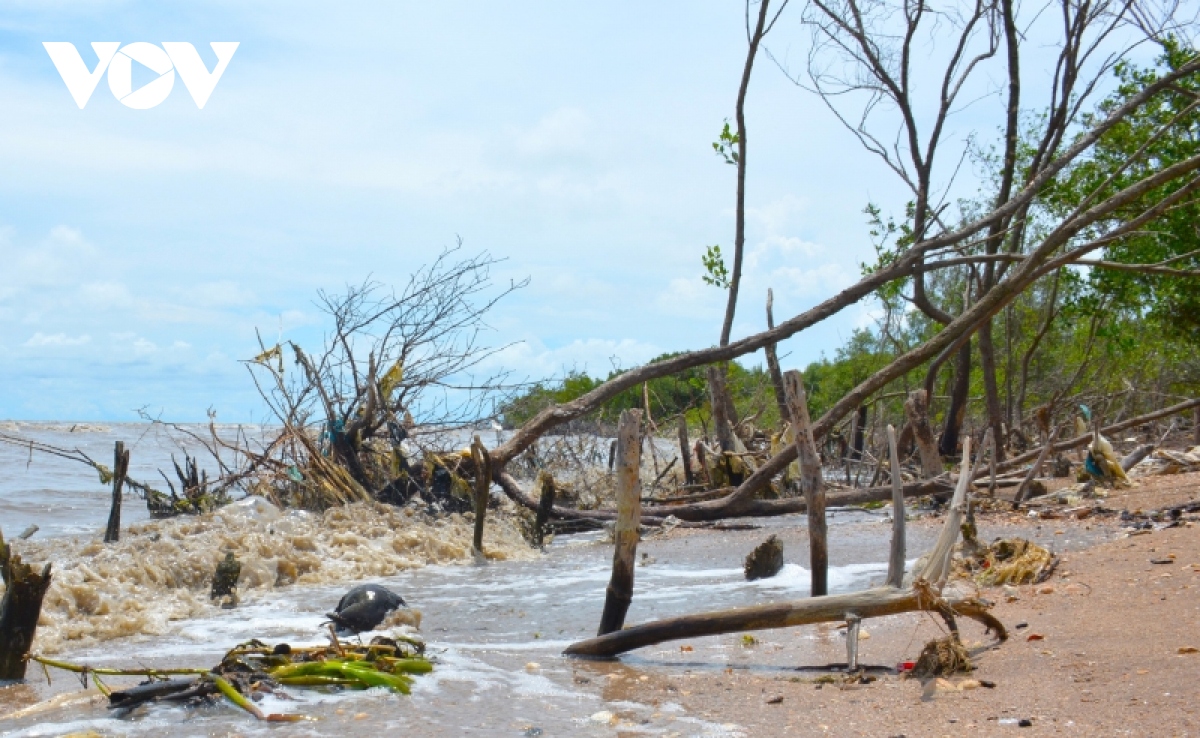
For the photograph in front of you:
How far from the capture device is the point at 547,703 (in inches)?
193

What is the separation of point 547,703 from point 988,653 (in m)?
2.15

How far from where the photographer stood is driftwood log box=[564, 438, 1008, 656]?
4844mm

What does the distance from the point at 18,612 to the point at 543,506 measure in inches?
265

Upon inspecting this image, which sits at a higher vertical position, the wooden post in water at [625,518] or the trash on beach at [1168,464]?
the trash on beach at [1168,464]

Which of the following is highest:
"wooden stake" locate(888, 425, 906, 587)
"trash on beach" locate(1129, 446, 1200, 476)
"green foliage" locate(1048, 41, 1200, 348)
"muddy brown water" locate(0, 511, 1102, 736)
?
"green foliage" locate(1048, 41, 1200, 348)

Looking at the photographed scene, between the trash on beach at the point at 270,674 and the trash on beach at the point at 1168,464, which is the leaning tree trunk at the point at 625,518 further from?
the trash on beach at the point at 1168,464

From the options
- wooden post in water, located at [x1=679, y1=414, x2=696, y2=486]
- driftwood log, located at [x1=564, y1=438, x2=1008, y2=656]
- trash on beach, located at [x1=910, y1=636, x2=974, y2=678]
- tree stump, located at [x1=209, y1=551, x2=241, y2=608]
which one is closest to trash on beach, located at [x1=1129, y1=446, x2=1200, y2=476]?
wooden post in water, located at [x1=679, y1=414, x2=696, y2=486]

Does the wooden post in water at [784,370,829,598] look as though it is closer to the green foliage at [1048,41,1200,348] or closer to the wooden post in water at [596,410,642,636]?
the wooden post in water at [596,410,642,636]

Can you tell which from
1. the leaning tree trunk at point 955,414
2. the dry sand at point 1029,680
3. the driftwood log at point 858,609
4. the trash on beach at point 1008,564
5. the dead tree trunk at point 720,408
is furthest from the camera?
the leaning tree trunk at point 955,414

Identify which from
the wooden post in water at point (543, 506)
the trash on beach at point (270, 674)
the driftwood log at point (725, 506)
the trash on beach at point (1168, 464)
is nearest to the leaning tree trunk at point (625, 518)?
the trash on beach at point (270, 674)

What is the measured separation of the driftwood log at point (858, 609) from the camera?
4844 mm

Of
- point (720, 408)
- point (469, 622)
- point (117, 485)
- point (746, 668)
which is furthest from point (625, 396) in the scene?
point (746, 668)

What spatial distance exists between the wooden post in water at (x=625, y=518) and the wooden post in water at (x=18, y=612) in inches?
115

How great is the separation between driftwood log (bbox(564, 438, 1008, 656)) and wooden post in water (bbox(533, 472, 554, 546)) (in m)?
5.77
